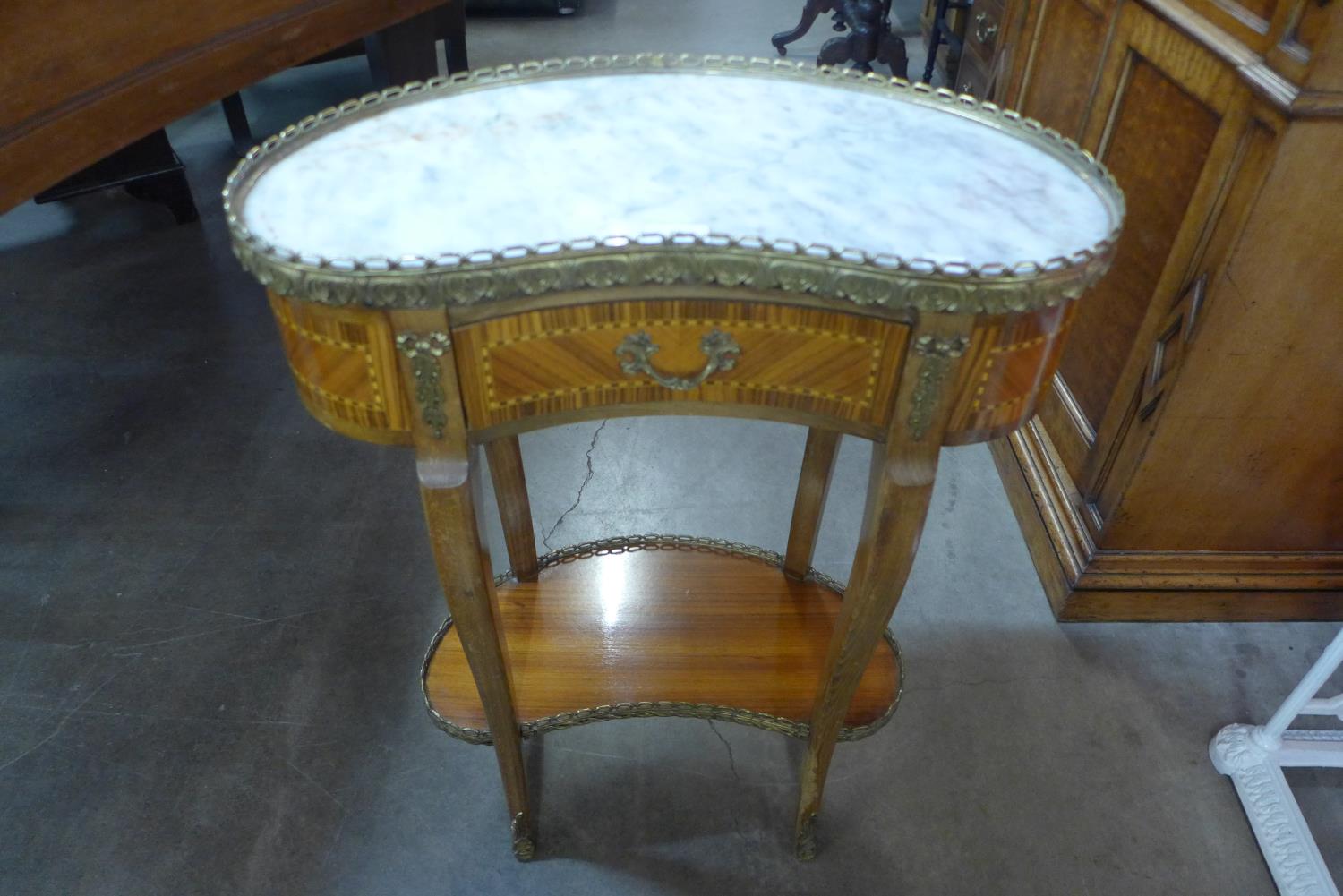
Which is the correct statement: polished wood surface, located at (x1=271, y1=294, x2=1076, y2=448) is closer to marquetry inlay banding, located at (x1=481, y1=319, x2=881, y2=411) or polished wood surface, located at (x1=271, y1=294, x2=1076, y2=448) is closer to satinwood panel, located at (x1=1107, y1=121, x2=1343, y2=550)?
marquetry inlay banding, located at (x1=481, y1=319, x2=881, y2=411)

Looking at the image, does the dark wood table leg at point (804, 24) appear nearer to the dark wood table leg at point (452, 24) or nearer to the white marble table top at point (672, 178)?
the dark wood table leg at point (452, 24)

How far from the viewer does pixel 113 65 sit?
1.54 meters

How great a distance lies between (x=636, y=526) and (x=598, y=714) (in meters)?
0.59

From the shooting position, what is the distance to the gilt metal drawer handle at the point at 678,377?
0.88m

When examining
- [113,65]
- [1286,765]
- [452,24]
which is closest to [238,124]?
[452,24]

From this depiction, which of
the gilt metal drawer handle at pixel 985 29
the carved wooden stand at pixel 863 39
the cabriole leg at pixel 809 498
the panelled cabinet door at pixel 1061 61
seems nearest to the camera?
the cabriole leg at pixel 809 498

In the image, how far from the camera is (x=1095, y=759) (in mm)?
1522

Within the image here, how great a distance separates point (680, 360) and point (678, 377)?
20 mm

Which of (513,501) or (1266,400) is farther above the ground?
(1266,400)

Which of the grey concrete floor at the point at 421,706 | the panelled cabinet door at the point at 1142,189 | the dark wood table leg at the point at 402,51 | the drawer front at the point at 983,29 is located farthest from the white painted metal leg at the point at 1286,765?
the dark wood table leg at the point at 402,51

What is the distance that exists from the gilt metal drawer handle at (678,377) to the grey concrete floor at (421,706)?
2.69 feet

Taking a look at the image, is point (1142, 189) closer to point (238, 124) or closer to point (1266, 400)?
point (1266, 400)

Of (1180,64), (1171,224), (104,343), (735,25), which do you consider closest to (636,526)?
(1171,224)

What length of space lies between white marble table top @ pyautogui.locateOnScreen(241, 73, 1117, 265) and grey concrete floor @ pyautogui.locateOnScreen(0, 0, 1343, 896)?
96cm
